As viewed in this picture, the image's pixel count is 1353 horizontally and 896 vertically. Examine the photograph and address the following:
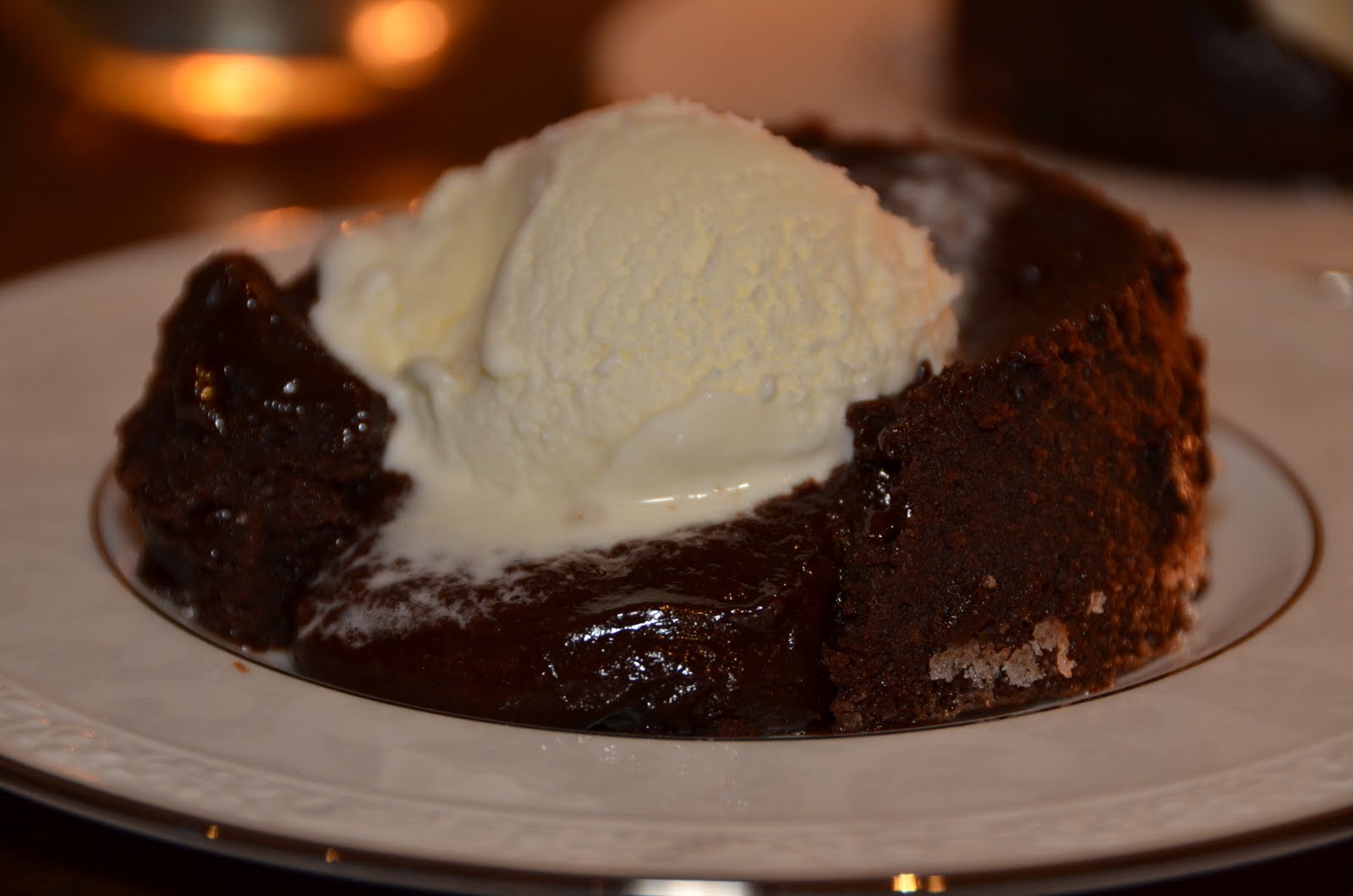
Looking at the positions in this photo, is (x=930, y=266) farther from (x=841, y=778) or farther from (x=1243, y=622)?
(x=841, y=778)

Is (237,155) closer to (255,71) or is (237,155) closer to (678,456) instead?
(255,71)

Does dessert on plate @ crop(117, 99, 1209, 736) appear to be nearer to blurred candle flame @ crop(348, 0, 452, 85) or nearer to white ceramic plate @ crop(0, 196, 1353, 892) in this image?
white ceramic plate @ crop(0, 196, 1353, 892)

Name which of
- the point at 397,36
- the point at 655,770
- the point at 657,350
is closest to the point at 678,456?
the point at 657,350

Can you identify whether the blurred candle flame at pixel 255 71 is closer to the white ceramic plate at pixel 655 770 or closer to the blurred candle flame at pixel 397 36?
the blurred candle flame at pixel 397 36

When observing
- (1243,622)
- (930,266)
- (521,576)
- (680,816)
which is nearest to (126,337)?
(521,576)

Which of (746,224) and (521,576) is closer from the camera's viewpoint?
(521,576)

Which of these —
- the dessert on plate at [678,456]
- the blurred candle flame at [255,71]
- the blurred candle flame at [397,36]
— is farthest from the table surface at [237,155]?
the dessert on plate at [678,456]
